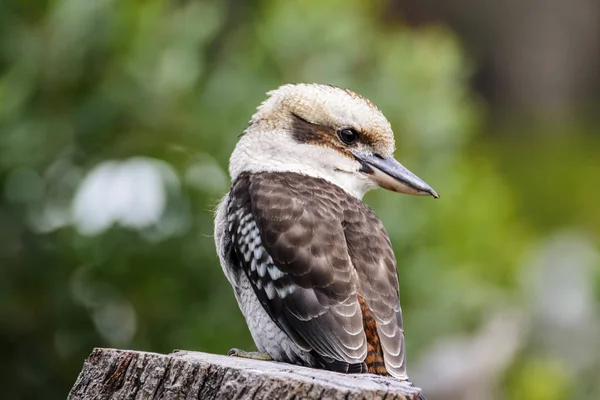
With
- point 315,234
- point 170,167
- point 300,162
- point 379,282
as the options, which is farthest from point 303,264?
point 170,167

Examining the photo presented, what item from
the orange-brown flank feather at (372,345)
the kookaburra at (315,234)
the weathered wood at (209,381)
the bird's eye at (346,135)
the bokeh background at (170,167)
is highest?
the bokeh background at (170,167)

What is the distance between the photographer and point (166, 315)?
207 inches

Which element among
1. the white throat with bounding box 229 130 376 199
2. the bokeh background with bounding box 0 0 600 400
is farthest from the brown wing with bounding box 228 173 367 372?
the bokeh background with bounding box 0 0 600 400

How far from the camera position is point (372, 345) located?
2.92 metres

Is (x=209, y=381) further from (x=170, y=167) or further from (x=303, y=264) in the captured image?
(x=170, y=167)

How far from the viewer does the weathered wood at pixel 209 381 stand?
229cm

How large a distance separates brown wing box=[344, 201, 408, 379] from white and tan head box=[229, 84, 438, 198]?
Answer: 236 mm

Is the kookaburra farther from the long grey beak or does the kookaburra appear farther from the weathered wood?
the weathered wood

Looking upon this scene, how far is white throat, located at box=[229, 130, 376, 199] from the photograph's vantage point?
135 inches

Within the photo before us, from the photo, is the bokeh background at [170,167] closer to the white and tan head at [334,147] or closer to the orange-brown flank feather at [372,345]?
the white and tan head at [334,147]

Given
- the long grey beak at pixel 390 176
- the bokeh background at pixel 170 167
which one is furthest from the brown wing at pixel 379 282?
the bokeh background at pixel 170 167

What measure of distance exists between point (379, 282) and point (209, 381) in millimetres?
761

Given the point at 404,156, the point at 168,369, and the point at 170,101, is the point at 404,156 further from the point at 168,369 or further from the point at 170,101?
the point at 168,369

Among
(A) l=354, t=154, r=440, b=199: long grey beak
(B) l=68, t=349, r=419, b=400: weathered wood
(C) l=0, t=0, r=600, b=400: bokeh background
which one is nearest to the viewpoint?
(B) l=68, t=349, r=419, b=400: weathered wood
